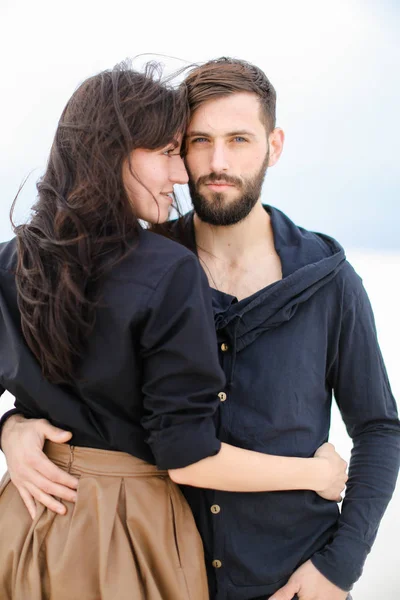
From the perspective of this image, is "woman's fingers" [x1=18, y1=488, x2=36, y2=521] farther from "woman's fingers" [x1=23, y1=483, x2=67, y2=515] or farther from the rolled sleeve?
the rolled sleeve

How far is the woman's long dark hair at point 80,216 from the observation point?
44.8 inches

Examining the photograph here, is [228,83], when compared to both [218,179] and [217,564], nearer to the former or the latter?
[218,179]

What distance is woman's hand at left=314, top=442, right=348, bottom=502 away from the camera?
4.61ft

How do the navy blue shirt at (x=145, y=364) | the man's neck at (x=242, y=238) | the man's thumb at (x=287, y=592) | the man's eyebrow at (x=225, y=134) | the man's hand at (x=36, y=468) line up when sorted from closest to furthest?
the navy blue shirt at (x=145, y=364) < the man's hand at (x=36, y=468) < the man's thumb at (x=287, y=592) < the man's eyebrow at (x=225, y=134) < the man's neck at (x=242, y=238)

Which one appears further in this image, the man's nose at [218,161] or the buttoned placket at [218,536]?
the man's nose at [218,161]

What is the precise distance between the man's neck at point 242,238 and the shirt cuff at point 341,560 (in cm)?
68

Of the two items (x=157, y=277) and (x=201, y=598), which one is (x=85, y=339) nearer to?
(x=157, y=277)

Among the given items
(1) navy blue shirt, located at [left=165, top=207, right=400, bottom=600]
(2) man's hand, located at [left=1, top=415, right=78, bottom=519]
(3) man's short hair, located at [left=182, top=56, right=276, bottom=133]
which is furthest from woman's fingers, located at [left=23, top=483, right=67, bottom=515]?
(3) man's short hair, located at [left=182, top=56, right=276, bottom=133]

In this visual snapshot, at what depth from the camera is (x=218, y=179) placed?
5.34 feet

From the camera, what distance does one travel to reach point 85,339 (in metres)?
1.17

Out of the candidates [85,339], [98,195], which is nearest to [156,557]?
[85,339]

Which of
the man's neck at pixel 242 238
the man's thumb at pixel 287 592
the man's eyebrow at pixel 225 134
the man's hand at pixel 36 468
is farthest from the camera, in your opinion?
the man's neck at pixel 242 238

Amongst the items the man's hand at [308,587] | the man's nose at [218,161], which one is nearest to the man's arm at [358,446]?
the man's hand at [308,587]

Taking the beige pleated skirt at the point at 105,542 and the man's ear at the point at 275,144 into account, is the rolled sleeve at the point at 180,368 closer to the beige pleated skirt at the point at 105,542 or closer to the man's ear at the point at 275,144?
the beige pleated skirt at the point at 105,542
